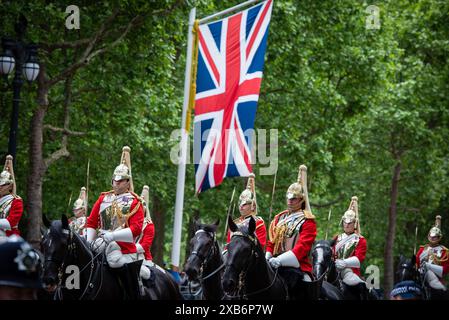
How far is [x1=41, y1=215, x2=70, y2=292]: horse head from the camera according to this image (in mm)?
11938

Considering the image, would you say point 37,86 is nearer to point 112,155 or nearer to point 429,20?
point 112,155

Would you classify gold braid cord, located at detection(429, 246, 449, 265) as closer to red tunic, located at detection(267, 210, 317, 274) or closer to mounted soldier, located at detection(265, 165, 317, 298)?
mounted soldier, located at detection(265, 165, 317, 298)

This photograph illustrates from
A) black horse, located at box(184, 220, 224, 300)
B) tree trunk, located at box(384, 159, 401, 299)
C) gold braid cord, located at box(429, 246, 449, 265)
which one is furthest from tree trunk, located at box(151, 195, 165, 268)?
black horse, located at box(184, 220, 224, 300)

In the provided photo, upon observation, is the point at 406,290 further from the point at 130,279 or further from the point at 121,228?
the point at 121,228

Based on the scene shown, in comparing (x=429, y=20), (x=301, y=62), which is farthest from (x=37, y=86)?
(x=429, y=20)

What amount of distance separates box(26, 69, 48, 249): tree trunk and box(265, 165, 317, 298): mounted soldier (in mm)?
9132

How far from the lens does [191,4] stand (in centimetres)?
2436

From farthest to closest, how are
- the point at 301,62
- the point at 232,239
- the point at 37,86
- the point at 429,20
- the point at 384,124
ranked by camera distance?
the point at 384,124
the point at 429,20
the point at 301,62
the point at 37,86
the point at 232,239

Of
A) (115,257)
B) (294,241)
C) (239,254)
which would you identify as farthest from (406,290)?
(115,257)

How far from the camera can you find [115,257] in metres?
13.5

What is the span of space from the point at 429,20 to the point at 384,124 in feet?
15.0

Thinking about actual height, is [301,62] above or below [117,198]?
above

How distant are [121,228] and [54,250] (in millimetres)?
1799

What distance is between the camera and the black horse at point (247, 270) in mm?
12055
